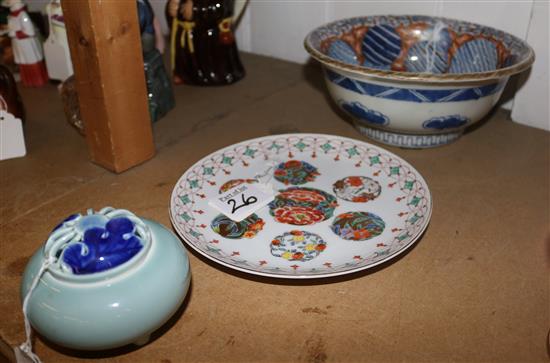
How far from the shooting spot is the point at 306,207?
69cm

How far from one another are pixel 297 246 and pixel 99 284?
0.77ft

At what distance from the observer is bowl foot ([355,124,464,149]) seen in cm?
83

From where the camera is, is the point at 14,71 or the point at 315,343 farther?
the point at 14,71

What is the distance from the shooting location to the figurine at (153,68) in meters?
0.88

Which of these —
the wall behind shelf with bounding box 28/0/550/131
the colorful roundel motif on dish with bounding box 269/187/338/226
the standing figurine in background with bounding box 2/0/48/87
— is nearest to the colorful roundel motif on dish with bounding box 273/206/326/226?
the colorful roundel motif on dish with bounding box 269/187/338/226

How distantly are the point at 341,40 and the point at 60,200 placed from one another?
1.54ft

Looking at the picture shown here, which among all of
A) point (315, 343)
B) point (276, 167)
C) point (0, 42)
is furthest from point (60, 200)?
point (0, 42)

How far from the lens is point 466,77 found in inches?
27.6

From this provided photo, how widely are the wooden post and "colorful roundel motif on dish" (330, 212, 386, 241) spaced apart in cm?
30

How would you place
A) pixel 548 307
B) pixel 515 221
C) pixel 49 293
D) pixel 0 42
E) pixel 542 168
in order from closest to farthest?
pixel 49 293 < pixel 548 307 < pixel 515 221 < pixel 542 168 < pixel 0 42

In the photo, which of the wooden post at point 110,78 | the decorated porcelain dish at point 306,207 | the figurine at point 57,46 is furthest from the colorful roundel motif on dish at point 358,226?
the figurine at point 57,46

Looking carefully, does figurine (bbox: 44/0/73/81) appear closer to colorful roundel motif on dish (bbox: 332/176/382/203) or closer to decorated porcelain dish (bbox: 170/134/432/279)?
decorated porcelain dish (bbox: 170/134/432/279)

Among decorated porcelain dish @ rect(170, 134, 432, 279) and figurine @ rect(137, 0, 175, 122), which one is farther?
figurine @ rect(137, 0, 175, 122)

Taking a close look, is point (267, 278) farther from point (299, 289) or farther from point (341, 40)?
point (341, 40)
